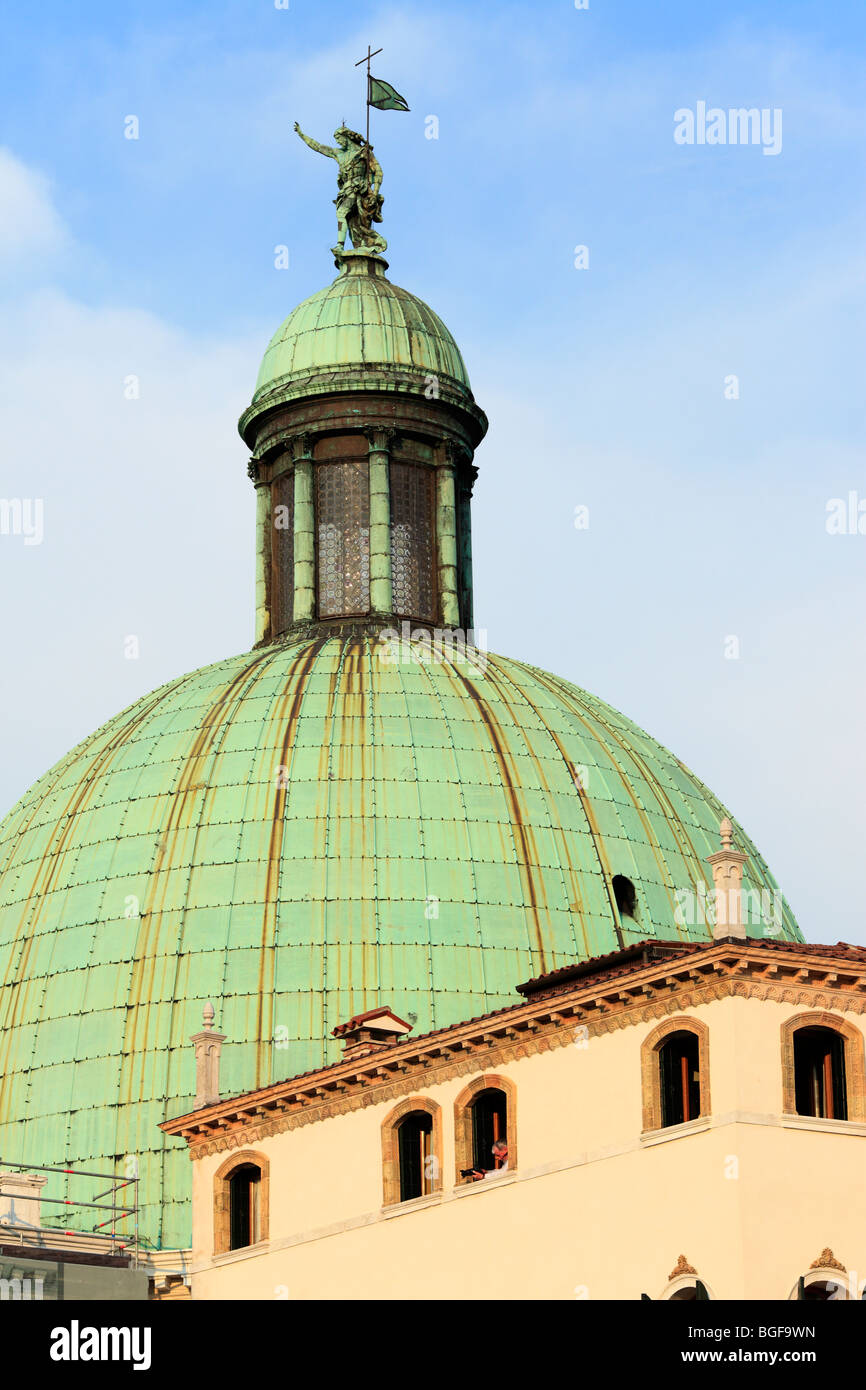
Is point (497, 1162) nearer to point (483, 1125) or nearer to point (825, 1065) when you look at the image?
point (483, 1125)

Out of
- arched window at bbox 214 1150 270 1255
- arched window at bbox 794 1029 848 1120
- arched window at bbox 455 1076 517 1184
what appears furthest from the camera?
arched window at bbox 214 1150 270 1255

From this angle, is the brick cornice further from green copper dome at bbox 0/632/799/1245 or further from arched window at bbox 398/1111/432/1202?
green copper dome at bbox 0/632/799/1245

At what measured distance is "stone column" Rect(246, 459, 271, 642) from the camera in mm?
101000

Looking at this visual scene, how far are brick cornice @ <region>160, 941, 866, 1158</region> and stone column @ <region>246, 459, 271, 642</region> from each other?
27.2 m

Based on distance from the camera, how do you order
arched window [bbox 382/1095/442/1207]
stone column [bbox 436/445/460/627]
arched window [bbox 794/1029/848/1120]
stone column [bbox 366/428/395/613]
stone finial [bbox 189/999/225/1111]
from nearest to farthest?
arched window [bbox 794/1029/848/1120] < arched window [bbox 382/1095/442/1207] < stone finial [bbox 189/999/225/1111] < stone column [bbox 366/428/395/613] < stone column [bbox 436/445/460/627]

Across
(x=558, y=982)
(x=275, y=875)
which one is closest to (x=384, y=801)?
(x=275, y=875)

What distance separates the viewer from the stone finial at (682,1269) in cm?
6281

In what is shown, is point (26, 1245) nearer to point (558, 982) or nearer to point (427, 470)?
point (558, 982)

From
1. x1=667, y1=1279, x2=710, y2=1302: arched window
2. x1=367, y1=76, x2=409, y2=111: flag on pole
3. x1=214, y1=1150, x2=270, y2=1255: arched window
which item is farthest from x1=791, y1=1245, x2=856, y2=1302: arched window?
x1=367, y1=76, x2=409, y2=111: flag on pole

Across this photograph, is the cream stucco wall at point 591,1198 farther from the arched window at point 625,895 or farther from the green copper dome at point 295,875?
the arched window at point 625,895

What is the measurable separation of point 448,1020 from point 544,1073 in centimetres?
1261

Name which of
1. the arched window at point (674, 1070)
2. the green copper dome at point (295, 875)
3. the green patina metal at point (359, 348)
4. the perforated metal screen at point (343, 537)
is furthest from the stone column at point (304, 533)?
the arched window at point (674, 1070)

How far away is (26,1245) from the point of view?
75.1 m

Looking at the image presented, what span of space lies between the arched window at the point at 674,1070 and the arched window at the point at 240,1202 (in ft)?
41.8
